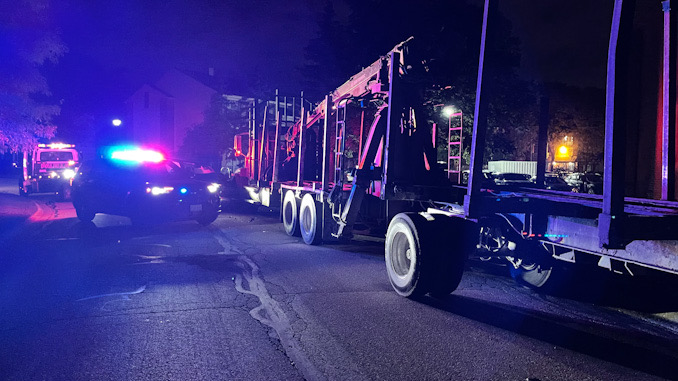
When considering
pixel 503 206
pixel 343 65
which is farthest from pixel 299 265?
pixel 343 65

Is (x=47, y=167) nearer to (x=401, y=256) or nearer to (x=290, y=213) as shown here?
(x=290, y=213)

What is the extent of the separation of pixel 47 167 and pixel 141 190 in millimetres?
15292

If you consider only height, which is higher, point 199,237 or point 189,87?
point 189,87

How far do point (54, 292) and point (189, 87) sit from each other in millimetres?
45914

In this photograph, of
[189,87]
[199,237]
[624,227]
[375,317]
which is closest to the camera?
[624,227]

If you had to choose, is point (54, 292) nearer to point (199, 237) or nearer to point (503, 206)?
point (199, 237)

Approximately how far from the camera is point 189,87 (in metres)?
48.8

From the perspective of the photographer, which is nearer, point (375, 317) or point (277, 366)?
point (277, 366)

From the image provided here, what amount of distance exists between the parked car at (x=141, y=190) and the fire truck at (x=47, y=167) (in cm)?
1131

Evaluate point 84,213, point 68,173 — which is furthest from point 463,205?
point 68,173

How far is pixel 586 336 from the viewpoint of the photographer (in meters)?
4.63

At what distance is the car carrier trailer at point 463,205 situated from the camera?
3600 millimetres

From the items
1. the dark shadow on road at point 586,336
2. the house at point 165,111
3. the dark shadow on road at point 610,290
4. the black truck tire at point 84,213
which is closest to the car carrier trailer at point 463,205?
the dark shadow on road at point 610,290

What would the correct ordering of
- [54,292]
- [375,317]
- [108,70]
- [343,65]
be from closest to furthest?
[375,317], [54,292], [343,65], [108,70]
